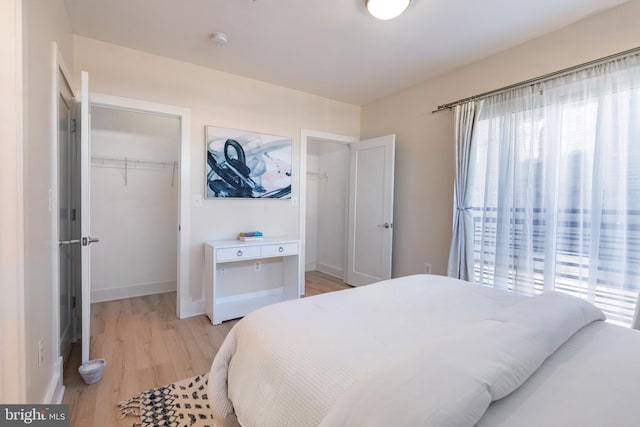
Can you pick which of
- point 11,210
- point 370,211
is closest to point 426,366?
point 11,210

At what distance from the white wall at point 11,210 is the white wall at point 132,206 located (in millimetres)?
2083

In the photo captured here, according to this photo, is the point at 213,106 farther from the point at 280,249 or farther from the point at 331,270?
the point at 331,270

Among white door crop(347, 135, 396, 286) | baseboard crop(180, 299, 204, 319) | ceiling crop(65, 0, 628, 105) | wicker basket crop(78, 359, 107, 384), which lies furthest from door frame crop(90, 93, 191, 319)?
white door crop(347, 135, 396, 286)

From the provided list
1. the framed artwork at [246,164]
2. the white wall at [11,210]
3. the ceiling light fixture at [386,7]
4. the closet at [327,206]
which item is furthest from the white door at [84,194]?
the closet at [327,206]

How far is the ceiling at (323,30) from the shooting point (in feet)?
6.75

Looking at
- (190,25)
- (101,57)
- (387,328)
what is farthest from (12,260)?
(101,57)

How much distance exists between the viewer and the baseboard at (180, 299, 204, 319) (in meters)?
2.93

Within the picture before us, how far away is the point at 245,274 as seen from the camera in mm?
3406

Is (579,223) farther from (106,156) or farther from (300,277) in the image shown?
(106,156)

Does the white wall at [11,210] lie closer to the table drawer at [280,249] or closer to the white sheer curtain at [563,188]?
the table drawer at [280,249]

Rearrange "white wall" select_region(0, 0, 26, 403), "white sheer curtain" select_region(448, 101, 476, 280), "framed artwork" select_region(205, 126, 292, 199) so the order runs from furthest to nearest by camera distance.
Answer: "framed artwork" select_region(205, 126, 292, 199)
"white sheer curtain" select_region(448, 101, 476, 280)
"white wall" select_region(0, 0, 26, 403)

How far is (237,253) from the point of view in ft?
9.59

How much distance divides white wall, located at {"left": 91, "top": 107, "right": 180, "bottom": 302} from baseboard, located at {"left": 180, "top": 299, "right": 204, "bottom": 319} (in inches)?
39.4

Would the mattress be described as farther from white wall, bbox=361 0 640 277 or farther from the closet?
the closet
